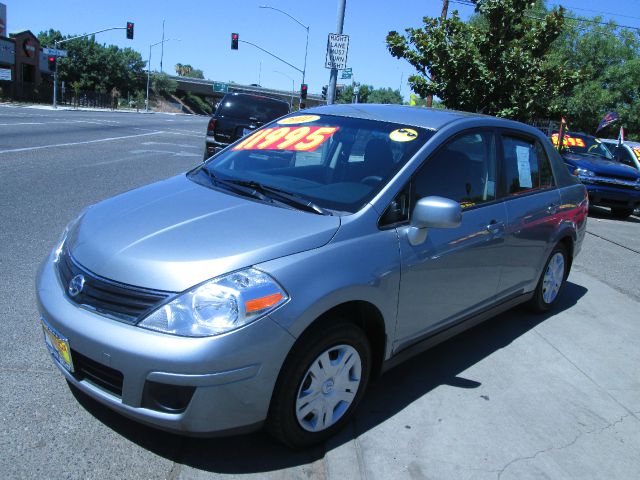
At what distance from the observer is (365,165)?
3.47 m

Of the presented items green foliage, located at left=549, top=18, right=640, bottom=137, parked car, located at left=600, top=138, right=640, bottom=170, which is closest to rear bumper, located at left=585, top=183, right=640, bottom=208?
parked car, located at left=600, top=138, right=640, bottom=170

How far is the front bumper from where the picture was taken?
2.35 meters

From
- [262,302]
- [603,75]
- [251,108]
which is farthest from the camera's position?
[603,75]

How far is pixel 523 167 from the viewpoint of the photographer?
14.7 feet

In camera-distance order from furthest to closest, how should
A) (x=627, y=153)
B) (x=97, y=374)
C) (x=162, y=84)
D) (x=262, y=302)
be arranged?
(x=162, y=84)
(x=627, y=153)
(x=97, y=374)
(x=262, y=302)

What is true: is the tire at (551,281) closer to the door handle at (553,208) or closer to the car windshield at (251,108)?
the door handle at (553,208)

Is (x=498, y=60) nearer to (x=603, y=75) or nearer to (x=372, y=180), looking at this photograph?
(x=372, y=180)

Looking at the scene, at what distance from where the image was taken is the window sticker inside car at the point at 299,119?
13.5ft

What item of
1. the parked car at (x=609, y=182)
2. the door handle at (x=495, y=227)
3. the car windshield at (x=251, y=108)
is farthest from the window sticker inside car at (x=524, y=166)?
the car windshield at (x=251, y=108)

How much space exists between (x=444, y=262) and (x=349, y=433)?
1138 mm

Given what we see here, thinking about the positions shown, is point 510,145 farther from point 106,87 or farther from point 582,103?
point 106,87

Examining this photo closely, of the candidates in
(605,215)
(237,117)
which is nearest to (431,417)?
(237,117)

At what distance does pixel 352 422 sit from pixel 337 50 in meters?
11.8

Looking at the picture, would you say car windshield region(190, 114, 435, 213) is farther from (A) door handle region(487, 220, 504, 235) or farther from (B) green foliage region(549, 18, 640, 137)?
(B) green foliage region(549, 18, 640, 137)
